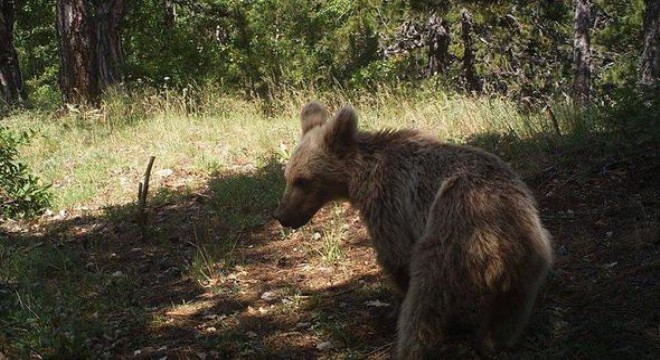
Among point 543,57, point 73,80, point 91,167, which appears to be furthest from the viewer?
point 543,57

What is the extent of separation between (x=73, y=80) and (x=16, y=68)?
35.0 feet

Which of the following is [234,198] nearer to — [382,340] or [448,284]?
[382,340]

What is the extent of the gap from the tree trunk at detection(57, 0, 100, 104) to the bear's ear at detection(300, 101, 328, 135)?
9081 mm

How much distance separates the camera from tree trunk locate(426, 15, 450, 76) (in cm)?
1481

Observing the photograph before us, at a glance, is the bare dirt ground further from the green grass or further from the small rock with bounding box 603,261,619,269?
the green grass

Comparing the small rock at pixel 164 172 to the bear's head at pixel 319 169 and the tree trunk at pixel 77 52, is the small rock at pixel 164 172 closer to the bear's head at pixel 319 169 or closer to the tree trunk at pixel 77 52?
the bear's head at pixel 319 169

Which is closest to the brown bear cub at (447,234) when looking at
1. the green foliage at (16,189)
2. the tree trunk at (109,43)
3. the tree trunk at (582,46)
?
the green foliage at (16,189)

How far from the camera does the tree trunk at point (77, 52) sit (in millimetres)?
12344

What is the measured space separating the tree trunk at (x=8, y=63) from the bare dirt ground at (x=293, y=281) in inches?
485

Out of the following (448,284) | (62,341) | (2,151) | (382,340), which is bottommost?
(382,340)

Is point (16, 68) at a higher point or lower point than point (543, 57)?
higher

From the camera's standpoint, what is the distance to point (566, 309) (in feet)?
13.4

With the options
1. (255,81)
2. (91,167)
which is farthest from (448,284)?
(255,81)

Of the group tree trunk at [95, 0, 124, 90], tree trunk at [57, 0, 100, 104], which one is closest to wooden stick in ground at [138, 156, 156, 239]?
tree trunk at [57, 0, 100, 104]
